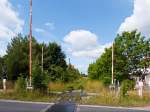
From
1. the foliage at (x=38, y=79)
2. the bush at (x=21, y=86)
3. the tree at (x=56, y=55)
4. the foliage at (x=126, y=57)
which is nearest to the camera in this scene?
the bush at (x=21, y=86)

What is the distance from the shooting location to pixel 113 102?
2802cm

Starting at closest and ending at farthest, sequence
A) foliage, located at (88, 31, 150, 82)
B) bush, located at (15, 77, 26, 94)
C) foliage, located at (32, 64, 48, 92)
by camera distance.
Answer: bush, located at (15, 77, 26, 94), foliage, located at (32, 64, 48, 92), foliage, located at (88, 31, 150, 82)

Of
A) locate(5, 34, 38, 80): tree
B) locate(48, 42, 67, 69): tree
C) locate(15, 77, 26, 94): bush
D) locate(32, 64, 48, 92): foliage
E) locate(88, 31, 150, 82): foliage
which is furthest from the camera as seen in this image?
locate(48, 42, 67, 69): tree

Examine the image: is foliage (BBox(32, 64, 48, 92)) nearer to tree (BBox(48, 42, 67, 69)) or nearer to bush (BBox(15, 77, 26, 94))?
bush (BBox(15, 77, 26, 94))

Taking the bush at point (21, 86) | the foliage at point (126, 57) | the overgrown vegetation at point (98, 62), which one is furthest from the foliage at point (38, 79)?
the foliage at point (126, 57)

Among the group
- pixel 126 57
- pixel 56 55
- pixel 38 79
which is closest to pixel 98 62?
pixel 126 57

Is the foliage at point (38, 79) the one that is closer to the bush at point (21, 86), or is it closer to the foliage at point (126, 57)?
the bush at point (21, 86)

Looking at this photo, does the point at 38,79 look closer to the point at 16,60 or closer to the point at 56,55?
the point at 16,60

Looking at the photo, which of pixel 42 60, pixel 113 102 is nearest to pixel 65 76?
pixel 42 60

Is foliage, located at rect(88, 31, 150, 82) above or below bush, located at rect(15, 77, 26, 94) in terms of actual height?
above

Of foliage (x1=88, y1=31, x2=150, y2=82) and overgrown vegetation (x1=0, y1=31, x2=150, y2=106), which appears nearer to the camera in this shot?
overgrown vegetation (x1=0, y1=31, x2=150, y2=106)

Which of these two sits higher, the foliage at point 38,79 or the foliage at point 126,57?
the foliage at point 126,57

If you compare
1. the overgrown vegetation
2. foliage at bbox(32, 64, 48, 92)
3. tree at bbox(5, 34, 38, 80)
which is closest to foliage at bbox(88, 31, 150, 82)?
the overgrown vegetation

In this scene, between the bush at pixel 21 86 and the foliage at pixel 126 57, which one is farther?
the foliage at pixel 126 57
